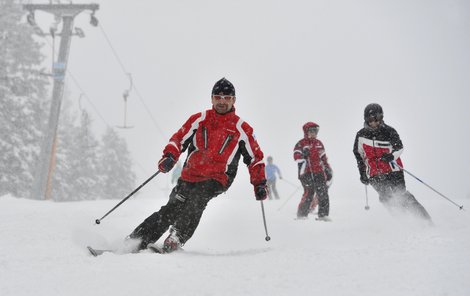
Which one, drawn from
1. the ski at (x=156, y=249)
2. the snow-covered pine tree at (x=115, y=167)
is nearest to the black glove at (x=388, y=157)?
the ski at (x=156, y=249)

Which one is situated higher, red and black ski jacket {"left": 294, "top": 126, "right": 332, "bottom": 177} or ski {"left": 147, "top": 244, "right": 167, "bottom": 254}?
red and black ski jacket {"left": 294, "top": 126, "right": 332, "bottom": 177}

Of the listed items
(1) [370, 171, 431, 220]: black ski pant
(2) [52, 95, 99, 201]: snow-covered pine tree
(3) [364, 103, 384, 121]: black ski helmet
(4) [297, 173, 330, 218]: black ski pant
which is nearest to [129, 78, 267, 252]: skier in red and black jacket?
(3) [364, 103, 384, 121]: black ski helmet

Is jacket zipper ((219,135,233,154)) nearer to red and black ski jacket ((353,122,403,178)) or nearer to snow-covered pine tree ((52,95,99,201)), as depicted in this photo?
red and black ski jacket ((353,122,403,178))

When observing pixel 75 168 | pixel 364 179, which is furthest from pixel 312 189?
pixel 75 168

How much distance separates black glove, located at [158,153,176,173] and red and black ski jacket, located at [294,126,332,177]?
4.81 meters

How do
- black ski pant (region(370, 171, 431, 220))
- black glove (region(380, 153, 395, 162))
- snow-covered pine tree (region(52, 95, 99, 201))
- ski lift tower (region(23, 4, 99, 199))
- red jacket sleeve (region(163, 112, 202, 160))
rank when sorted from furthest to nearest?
snow-covered pine tree (region(52, 95, 99, 201))
ski lift tower (region(23, 4, 99, 199))
black glove (region(380, 153, 395, 162))
black ski pant (region(370, 171, 431, 220))
red jacket sleeve (region(163, 112, 202, 160))

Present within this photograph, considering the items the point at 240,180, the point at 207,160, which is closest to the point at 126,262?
the point at 207,160

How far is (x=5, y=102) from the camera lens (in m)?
21.0

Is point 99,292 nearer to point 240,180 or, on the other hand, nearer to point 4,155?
point 4,155

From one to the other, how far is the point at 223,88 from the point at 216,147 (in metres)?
0.73

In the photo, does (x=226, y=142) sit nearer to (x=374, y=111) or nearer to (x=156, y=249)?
(x=156, y=249)

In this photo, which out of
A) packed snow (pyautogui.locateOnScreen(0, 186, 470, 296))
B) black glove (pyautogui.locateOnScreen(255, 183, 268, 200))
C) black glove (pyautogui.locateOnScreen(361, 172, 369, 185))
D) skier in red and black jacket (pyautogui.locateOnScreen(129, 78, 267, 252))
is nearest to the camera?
packed snow (pyautogui.locateOnScreen(0, 186, 470, 296))

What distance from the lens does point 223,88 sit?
495 centimetres

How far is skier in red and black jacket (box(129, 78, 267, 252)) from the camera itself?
4.52 m
